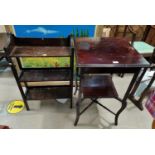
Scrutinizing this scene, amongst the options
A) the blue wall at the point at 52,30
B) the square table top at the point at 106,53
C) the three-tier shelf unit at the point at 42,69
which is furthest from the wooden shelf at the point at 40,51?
the blue wall at the point at 52,30

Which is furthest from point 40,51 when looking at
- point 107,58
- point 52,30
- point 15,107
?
point 15,107

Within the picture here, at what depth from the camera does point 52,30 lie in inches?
69.1

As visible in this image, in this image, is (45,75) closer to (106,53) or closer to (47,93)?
(47,93)

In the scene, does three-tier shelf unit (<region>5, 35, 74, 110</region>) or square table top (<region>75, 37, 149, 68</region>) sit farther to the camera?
three-tier shelf unit (<region>5, 35, 74, 110</region>)

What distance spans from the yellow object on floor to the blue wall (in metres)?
0.88

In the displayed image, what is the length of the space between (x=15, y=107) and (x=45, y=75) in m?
0.63

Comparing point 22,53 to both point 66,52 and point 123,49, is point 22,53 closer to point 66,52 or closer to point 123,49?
point 66,52

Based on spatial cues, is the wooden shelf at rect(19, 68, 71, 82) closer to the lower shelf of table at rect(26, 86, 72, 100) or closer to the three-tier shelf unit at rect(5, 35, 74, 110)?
the three-tier shelf unit at rect(5, 35, 74, 110)

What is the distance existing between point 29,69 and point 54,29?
0.58m

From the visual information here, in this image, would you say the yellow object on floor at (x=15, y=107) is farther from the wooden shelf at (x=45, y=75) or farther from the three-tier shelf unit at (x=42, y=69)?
the wooden shelf at (x=45, y=75)

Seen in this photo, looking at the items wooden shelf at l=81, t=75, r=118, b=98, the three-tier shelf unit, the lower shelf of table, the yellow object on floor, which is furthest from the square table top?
the yellow object on floor

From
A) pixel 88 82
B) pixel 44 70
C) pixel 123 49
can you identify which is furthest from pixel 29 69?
pixel 123 49

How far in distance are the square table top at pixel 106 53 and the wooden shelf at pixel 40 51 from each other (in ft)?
0.52

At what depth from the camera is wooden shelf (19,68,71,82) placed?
152 cm
